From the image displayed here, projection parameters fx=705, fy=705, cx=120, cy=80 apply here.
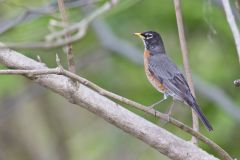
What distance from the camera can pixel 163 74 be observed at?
502cm

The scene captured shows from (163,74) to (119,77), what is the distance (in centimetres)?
199

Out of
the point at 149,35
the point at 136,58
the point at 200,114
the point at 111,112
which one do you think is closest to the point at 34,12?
the point at 149,35

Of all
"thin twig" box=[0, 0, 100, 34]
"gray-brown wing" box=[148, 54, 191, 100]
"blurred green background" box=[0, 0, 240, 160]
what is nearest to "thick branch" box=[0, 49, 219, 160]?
"gray-brown wing" box=[148, 54, 191, 100]

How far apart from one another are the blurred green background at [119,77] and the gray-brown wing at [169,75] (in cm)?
64

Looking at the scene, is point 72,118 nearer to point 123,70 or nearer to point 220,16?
point 123,70

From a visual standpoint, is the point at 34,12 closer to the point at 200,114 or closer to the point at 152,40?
the point at 152,40

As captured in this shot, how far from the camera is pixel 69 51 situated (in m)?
3.46

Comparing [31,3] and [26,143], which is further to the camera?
[26,143]

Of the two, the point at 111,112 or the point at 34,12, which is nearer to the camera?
the point at 111,112

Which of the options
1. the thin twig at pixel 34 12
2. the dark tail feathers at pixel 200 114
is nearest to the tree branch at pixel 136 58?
the thin twig at pixel 34 12

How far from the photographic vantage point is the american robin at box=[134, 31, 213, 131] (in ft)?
15.1

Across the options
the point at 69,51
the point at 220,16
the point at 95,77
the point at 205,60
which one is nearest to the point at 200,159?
the point at 69,51

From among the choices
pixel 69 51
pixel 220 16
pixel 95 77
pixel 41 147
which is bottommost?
pixel 41 147

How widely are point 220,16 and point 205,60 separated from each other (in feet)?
2.17
